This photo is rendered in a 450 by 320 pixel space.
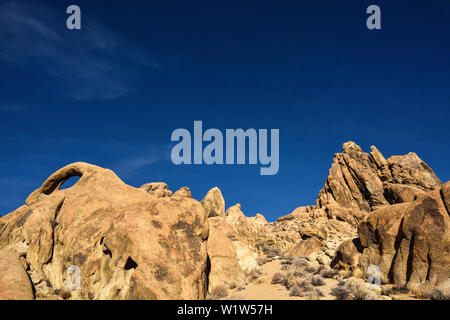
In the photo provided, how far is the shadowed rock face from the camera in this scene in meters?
9.34

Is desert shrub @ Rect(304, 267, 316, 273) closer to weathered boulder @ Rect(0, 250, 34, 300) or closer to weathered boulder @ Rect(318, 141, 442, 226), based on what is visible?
weathered boulder @ Rect(0, 250, 34, 300)

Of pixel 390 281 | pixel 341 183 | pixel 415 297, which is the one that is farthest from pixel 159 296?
pixel 341 183

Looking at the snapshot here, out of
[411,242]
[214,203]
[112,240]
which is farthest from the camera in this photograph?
[214,203]

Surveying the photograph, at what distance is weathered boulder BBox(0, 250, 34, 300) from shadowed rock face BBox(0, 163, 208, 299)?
5.46 feet

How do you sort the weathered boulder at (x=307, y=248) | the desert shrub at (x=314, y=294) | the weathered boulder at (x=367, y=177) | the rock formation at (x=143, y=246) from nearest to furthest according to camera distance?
the rock formation at (x=143, y=246)
the desert shrub at (x=314, y=294)
the weathered boulder at (x=307, y=248)
the weathered boulder at (x=367, y=177)

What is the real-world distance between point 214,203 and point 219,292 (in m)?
41.7

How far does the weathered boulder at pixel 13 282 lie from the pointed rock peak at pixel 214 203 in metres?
42.2

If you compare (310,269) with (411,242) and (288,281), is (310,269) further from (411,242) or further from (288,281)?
(411,242)

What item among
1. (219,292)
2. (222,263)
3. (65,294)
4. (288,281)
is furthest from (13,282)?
(288,281)

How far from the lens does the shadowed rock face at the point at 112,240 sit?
9344 millimetres

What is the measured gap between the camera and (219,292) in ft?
41.4

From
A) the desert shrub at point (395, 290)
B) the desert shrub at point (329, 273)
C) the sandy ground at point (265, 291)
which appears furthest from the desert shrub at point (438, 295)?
the desert shrub at point (329, 273)

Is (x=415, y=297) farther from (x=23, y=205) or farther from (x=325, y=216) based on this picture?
(x=325, y=216)

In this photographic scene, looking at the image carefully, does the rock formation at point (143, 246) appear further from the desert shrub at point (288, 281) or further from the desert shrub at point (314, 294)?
the desert shrub at point (314, 294)
